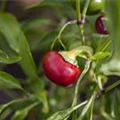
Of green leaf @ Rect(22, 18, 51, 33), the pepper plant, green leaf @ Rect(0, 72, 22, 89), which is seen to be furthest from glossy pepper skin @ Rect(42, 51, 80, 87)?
green leaf @ Rect(22, 18, 51, 33)

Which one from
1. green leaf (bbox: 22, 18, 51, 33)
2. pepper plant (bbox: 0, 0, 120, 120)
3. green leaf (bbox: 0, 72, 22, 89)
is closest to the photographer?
pepper plant (bbox: 0, 0, 120, 120)

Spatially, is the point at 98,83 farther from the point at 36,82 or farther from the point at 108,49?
the point at 36,82

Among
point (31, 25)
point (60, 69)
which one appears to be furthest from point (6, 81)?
point (31, 25)

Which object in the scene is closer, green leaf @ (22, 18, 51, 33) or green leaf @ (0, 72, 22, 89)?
green leaf @ (0, 72, 22, 89)

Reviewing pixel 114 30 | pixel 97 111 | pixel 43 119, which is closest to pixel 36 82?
pixel 43 119

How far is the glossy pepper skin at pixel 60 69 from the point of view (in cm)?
94

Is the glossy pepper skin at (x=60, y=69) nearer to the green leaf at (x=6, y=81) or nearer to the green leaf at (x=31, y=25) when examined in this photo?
the green leaf at (x=6, y=81)

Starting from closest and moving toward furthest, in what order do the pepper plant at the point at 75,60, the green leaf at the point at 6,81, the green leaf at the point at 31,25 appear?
the pepper plant at the point at 75,60, the green leaf at the point at 6,81, the green leaf at the point at 31,25

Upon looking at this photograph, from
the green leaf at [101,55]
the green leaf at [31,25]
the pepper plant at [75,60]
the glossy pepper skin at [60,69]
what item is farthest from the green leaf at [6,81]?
the green leaf at [31,25]

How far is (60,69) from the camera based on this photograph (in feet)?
3.10

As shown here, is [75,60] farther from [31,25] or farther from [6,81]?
[31,25]

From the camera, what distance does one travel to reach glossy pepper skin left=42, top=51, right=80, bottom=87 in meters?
0.94

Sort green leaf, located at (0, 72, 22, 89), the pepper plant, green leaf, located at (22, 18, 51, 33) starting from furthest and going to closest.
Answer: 1. green leaf, located at (22, 18, 51, 33)
2. green leaf, located at (0, 72, 22, 89)
3. the pepper plant

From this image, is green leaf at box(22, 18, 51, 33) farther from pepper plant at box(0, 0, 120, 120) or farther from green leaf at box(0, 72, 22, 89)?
green leaf at box(0, 72, 22, 89)
